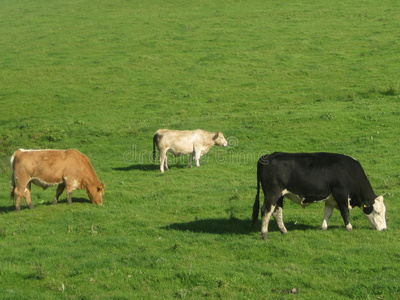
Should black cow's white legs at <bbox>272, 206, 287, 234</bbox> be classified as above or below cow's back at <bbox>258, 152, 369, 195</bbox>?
below

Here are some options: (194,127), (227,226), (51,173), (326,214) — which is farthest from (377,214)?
(194,127)

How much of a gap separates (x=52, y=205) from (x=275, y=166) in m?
7.83

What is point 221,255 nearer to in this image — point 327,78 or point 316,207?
point 316,207

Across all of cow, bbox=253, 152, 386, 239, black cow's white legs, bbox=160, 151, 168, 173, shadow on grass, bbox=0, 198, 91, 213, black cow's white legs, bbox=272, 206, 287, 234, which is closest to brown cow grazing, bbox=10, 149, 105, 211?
shadow on grass, bbox=0, 198, 91, 213

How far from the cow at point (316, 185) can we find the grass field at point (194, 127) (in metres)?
0.56

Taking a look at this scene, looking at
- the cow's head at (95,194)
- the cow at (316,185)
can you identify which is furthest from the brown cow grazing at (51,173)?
the cow at (316,185)

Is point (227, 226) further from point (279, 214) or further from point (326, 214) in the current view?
point (326, 214)

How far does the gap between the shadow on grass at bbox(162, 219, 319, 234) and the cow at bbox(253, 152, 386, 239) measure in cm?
49

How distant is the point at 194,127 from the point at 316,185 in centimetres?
1685

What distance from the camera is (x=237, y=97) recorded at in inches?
1350

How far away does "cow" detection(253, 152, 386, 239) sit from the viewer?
1210 cm

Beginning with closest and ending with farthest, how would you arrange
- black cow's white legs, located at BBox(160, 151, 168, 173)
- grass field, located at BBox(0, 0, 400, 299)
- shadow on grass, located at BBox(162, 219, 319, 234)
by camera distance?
grass field, located at BBox(0, 0, 400, 299) < shadow on grass, located at BBox(162, 219, 319, 234) < black cow's white legs, located at BBox(160, 151, 168, 173)

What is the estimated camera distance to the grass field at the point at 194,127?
10.4m

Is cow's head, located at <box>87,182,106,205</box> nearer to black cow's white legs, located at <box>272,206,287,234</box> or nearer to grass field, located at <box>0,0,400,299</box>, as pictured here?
grass field, located at <box>0,0,400,299</box>
